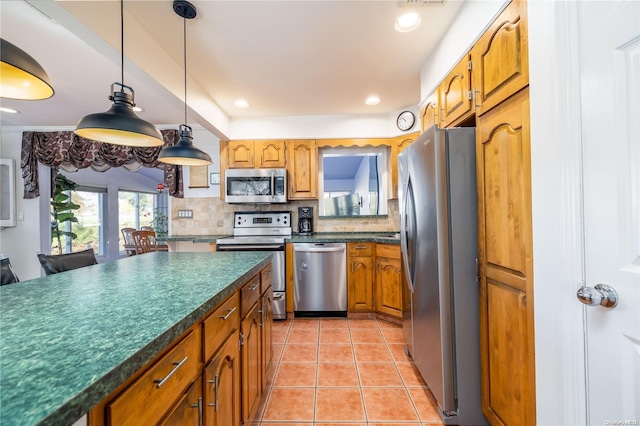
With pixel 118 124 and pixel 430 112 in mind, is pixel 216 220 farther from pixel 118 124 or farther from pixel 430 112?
pixel 430 112

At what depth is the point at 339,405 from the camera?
1589 millimetres

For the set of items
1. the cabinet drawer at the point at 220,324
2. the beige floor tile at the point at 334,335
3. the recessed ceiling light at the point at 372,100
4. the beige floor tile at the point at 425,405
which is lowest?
the beige floor tile at the point at 334,335

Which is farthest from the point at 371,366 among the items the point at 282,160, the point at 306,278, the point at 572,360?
the point at 282,160

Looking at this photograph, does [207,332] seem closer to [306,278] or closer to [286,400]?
[286,400]

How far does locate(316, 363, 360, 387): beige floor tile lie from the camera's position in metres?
1.80

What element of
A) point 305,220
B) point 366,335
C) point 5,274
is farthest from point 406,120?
point 5,274

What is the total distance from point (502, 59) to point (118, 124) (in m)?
1.78

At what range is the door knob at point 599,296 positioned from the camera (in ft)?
2.56

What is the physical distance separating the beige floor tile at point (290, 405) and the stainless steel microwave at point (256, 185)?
200cm

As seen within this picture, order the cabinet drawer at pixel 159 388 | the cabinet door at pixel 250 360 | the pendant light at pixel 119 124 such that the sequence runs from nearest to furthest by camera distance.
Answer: the cabinet drawer at pixel 159 388 → the pendant light at pixel 119 124 → the cabinet door at pixel 250 360

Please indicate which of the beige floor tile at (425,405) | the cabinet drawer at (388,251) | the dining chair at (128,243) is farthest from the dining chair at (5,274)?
the dining chair at (128,243)

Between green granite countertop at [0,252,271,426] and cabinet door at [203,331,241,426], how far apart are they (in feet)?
0.77

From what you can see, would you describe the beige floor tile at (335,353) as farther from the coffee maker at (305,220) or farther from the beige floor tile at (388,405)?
the coffee maker at (305,220)

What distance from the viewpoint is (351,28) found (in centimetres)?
177
